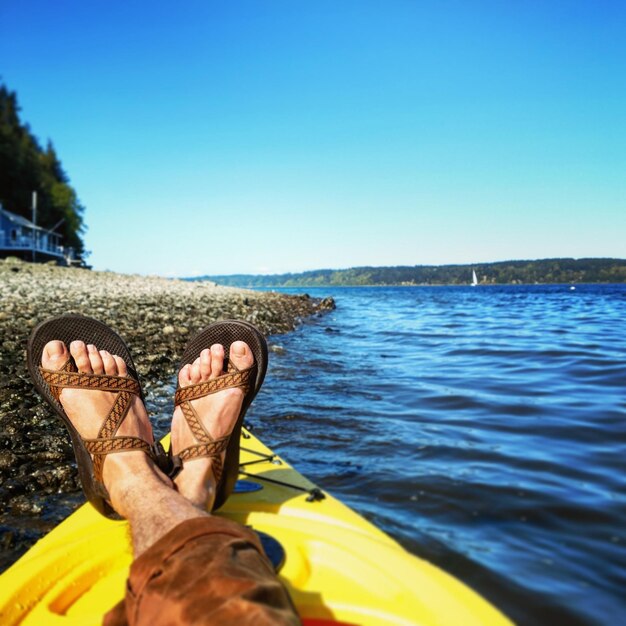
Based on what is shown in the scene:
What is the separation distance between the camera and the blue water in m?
1.97

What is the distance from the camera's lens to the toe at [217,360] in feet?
9.00

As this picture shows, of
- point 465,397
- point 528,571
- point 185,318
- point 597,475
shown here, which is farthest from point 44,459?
point 185,318

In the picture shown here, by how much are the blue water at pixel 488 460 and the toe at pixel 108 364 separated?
127 centimetres

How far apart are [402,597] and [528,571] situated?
802 mm

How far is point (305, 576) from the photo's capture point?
157 centimetres

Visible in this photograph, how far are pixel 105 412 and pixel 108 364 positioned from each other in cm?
35

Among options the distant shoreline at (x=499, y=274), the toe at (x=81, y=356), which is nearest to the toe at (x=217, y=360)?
the toe at (x=81, y=356)

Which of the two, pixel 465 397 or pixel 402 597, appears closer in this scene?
pixel 402 597

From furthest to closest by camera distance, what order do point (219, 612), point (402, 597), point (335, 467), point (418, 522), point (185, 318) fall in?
point (185, 318) → point (335, 467) → point (418, 522) → point (402, 597) → point (219, 612)

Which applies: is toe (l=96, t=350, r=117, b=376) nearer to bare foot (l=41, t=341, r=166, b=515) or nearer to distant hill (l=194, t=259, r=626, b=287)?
bare foot (l=41, t=341, r=166, b=515)

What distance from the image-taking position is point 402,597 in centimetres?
144

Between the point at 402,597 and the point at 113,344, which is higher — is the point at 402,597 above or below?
below

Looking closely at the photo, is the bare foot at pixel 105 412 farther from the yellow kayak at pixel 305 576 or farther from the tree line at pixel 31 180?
the tree line at pixel 31 180

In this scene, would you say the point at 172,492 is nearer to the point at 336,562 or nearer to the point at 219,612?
the point at 336,562
